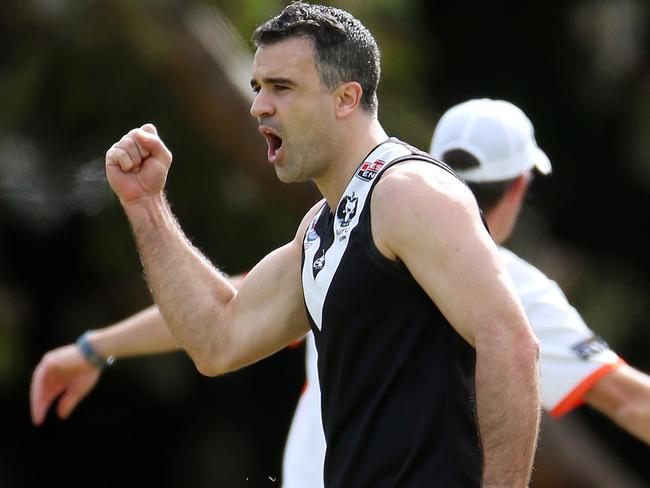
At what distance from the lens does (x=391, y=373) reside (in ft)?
10.1

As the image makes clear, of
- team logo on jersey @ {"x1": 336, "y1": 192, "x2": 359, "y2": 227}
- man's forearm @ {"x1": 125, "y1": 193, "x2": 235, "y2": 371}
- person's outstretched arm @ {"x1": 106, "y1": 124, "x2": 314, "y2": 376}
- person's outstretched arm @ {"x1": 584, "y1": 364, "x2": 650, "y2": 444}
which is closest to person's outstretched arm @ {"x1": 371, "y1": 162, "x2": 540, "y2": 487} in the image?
team logo on jersey @ {"x1": 336, "y1": 192, "x2": 359, "y2": 227}

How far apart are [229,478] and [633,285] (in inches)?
125

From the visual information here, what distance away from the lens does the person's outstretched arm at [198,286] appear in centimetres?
367

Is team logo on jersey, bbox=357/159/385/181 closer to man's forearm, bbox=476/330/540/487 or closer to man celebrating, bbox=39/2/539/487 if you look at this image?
man celebrating, bbox=39/2/539/487

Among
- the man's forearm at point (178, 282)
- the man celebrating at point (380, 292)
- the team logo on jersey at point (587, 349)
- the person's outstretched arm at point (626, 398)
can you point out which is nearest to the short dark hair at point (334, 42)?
the man celebrating at point (380, 292)

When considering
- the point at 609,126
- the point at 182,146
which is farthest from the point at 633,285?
the point at 182,146

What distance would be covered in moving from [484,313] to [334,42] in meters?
0.84

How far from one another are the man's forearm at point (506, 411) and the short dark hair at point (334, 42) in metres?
0.78

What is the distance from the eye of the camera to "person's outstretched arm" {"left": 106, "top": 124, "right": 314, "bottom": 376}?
367 centimetres

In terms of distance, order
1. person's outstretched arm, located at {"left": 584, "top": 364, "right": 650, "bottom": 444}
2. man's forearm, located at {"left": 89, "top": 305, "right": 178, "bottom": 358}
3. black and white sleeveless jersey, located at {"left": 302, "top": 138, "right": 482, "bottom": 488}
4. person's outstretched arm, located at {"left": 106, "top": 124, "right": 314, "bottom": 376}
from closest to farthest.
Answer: black and white sleeveless jersey, located at {"left": 302, "top": 138, "right": 482, "bottom": 488} → person's outstretched arm, located at {"left": 106, "top": 124, "right": 314, "bottom": 376} → person's outstretched arm, located at {"left": 584, "top": 364, "right": 650, "bottom": 444} → man's forearm, located at {"left": 89, "top": 305, "right": 178, "bottom": 358}

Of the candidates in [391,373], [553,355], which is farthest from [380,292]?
[553,355]

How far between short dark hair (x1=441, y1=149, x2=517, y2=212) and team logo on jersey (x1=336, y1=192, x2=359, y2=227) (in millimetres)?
1199

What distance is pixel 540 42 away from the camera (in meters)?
9.89

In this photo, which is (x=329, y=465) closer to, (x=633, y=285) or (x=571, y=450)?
(x=571, y=450)
